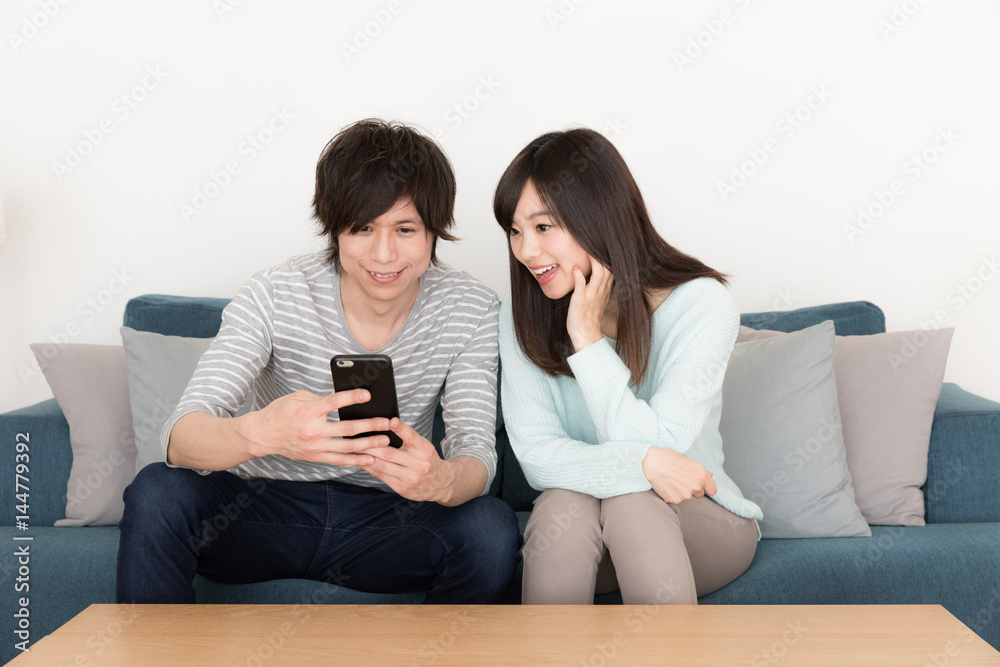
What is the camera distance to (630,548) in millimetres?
1226

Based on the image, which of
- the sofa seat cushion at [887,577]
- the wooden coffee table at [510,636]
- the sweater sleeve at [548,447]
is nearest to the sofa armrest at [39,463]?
the wooden coffee table at [510,636]

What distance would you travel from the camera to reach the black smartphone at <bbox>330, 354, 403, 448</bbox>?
44.0 inches

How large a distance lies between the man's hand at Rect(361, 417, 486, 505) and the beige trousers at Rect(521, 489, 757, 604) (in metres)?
0.16

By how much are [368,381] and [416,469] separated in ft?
0.61

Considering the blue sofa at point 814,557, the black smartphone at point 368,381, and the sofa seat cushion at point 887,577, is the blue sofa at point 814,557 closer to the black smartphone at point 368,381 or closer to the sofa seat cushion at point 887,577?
the sofa seat cushion at point 887,577

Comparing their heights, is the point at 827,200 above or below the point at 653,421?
above

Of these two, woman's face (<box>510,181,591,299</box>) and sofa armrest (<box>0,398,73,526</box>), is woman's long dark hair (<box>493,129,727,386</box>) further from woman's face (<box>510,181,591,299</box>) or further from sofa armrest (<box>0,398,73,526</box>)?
sofa armrest (<box>0,398,73,526</box>)

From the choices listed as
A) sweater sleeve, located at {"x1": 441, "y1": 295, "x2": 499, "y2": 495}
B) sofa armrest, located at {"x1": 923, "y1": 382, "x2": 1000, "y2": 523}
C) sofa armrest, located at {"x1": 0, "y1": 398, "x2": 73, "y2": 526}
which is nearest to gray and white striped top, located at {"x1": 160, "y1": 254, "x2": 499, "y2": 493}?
sweater sleeve, located at {"x1": 441, "y1": 295, "x2": 499, "y2": 495}

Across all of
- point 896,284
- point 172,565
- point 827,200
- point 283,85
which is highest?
point 283,85

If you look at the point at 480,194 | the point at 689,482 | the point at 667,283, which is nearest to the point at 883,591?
the point at 689,482

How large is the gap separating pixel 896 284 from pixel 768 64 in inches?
30.8

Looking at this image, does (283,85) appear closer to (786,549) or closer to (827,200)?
(827,200)

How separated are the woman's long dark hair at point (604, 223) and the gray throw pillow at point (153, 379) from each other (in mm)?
771

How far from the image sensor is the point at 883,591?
1507 millimetres
